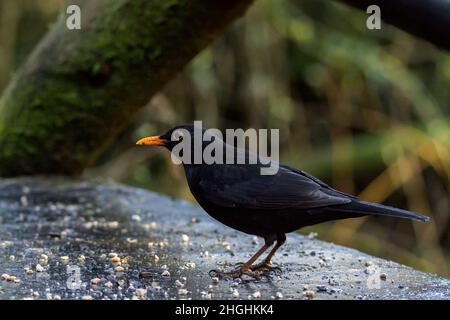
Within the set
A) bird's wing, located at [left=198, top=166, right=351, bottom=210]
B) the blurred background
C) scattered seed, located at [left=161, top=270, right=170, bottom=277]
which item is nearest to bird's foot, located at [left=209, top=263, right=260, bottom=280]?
scattered seed, located at [left=161, top=270, right=170, bottom=277]

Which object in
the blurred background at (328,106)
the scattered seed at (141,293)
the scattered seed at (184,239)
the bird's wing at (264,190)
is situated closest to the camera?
the scattered seed at (141,293)

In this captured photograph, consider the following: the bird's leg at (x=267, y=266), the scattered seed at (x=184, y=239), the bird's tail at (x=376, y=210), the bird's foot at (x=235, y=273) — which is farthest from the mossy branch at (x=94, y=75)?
the bird's foot at (x=235, y=273)

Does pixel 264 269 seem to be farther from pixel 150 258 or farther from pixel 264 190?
pixel 150 258

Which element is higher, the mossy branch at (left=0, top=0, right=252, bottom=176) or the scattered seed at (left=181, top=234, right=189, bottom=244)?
the mossy branch at (left=0, top=0, right=252, bottom=176)

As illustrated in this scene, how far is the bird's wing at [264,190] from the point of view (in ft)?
11.3

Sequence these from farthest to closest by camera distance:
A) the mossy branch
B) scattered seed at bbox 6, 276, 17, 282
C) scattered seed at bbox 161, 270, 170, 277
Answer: the mossy branch < scattered seed at bbox 161, 270, 170, 277 < scattered seed at bbox 6, 276, 17, 282

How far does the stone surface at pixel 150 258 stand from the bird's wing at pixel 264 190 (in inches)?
11.9

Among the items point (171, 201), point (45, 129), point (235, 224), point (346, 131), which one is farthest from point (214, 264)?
point (346, 131)

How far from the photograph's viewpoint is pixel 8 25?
8773mm

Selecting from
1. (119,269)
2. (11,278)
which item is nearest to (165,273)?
(119,269)

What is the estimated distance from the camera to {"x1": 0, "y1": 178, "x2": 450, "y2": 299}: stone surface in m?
3.06

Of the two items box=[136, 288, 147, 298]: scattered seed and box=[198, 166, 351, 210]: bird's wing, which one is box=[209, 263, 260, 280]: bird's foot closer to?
box=[198, 166, 351, 210]: bird's wing

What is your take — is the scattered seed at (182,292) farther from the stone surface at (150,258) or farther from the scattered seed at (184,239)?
the scattered seed at (184,239)
